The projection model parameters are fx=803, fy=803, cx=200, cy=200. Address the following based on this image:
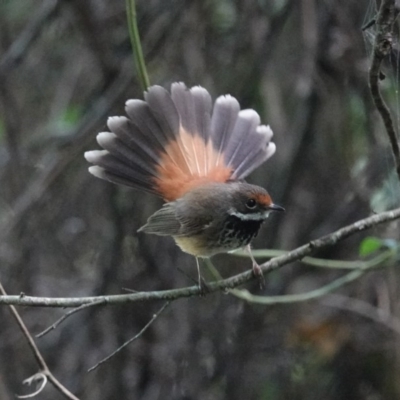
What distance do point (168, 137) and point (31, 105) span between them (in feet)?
8.32

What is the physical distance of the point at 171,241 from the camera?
17.1 feet

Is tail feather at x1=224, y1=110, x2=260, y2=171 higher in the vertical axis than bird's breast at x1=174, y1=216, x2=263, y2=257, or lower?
higher

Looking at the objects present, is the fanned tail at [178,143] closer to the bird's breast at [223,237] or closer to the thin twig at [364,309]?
the bird's breast at [223,237]

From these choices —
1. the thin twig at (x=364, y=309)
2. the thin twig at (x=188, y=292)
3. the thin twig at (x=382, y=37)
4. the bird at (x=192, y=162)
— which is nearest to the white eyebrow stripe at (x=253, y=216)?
the bird at (x=192, y=162)

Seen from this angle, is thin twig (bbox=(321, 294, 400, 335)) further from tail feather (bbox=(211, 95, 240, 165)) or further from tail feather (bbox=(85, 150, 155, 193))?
tail feather (bbox=(85, 150, 155, 193))

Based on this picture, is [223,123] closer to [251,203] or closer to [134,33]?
[251,203]

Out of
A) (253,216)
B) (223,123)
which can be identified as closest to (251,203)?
(253,216)

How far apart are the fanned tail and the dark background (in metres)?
0.77

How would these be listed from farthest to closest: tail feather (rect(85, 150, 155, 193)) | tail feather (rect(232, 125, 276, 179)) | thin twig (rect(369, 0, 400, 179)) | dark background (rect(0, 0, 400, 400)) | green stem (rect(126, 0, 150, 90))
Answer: dark background (rect(0, 0, 400, 400))
tail feather (rect(232, 125, 276, 179))
tail feather (rect(85, 150, 155, 193))
green stem (rect(126, 0, 150, 90))
thin twig (rect(369, 0, 400, 179))

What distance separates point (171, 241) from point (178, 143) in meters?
1.26

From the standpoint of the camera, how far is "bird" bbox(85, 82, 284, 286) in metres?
3.86

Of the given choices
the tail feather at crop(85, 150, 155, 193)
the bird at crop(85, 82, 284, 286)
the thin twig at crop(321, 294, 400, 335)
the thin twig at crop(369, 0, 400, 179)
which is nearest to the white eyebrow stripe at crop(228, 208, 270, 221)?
the bird at crop(85, 82, 284, 286)

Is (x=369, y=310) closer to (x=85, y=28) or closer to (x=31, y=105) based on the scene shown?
(x=85, y=28)

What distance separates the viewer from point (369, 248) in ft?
11.5
